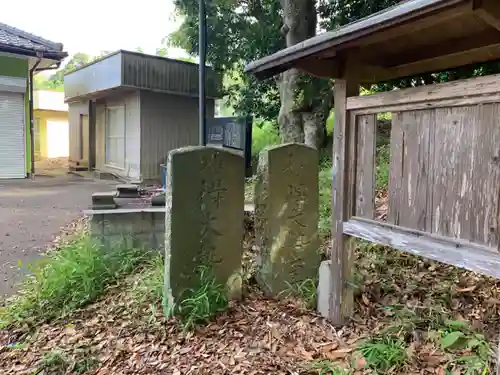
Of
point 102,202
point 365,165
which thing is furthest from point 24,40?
point 365,165

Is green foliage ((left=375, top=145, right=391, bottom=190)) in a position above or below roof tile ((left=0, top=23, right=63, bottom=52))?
below

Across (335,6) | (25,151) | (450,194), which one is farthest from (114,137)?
(450,194)

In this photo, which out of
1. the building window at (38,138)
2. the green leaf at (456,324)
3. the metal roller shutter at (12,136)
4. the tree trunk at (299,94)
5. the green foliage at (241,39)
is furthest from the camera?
the building window at (38,138)

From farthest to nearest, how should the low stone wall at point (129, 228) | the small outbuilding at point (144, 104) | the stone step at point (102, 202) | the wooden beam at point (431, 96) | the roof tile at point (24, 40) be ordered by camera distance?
the roof tile at point (24, 40)
the small outbuilding at point (144, 104)
the stone step at point (102, 202)
the low stone wall at point (129, 228)
the wooden beam at point (431, 96)

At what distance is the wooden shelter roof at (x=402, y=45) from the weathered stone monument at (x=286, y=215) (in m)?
0.97

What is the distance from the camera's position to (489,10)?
2174 mm

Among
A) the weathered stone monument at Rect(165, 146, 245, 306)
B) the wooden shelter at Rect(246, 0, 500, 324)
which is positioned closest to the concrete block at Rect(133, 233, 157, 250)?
the weathered stone monument at Rect(165, 146, 245, 306)

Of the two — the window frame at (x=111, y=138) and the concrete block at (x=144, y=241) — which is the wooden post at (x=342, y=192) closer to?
the concrete block at (x=144, y=241)

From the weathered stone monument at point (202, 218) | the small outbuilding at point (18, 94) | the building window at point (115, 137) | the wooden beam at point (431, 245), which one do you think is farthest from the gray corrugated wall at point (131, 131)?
the wooden beam at point (431, 245)

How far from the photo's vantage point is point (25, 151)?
13.9 meters

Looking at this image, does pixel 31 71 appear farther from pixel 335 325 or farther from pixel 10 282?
pixel 335 325

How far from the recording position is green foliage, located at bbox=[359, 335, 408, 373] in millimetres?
2887

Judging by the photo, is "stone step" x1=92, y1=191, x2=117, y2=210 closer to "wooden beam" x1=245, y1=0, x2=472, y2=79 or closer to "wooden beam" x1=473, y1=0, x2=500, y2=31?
"wooden beam" x1=245, y1=0, x2=472, y2=79

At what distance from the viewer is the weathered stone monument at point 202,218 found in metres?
3.87
